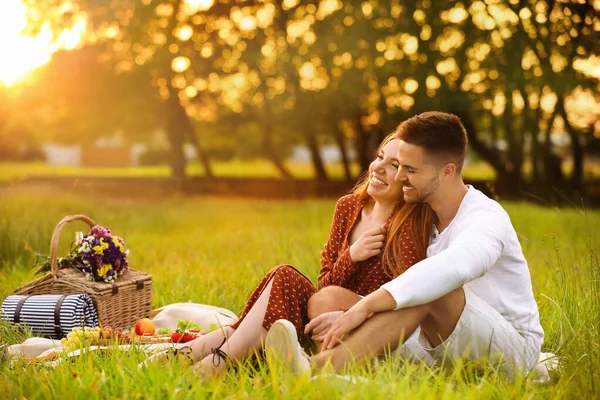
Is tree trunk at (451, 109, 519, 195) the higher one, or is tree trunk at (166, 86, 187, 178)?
tree trunk at (166, 86, 187, 178)

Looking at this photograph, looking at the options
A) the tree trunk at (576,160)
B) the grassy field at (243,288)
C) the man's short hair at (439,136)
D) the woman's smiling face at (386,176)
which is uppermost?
the man's short hair at (439,136)

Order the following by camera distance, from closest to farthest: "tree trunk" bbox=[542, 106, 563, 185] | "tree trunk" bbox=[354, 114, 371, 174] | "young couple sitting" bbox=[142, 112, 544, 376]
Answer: "young couple sitting" bbox=[142, 112, 544, 376]
"tree trunk" bbox=[542, 106, 563, 185]
"tree trunk" bbox=[354, 114, 371, 174]

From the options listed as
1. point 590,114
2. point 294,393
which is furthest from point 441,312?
point 590,114

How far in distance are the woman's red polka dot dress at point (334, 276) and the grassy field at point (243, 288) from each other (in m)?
0.29

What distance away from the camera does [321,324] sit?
10.6 feet

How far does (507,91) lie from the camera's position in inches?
485

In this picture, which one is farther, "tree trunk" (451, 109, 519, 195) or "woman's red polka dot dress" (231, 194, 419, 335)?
"tree trunk" (451, 109, 519, 195)

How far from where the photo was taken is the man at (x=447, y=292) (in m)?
2.82

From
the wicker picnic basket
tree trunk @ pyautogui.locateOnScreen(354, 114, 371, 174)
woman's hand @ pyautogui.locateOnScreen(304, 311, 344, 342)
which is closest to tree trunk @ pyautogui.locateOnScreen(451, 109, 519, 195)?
tree trunk @ pyautogui.locateOnScreen(354, 114, 371, 174)

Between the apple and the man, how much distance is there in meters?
1.47

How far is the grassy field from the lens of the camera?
2725 millimetres

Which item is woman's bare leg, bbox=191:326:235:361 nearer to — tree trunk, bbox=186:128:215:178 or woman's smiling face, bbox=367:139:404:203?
woman's smiling face, bbox=367:139:404:203

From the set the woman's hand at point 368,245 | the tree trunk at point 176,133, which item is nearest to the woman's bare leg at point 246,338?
the woman's hand at point 368,245

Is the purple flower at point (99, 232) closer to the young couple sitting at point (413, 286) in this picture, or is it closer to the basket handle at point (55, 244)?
the basket handle at point (55, 244)
